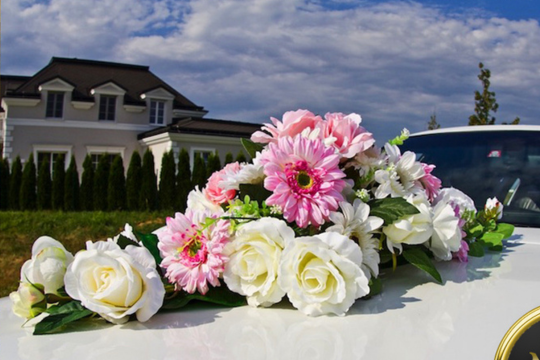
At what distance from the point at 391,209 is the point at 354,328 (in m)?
0.54

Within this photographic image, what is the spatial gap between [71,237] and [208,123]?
1781 cm

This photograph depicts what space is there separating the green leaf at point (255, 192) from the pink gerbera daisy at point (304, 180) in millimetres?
74

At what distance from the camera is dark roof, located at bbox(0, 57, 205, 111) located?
29244 mm

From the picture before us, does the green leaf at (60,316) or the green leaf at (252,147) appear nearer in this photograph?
the green leaf at (60,316)

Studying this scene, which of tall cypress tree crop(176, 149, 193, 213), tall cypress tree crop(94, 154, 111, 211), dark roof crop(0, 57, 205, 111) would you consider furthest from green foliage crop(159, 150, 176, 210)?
dark roof crop(0, 57, 205, 111)

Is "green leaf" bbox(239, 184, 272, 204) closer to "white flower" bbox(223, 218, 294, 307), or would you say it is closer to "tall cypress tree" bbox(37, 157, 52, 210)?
"white flower" bbox(223, 218, 294, 307)

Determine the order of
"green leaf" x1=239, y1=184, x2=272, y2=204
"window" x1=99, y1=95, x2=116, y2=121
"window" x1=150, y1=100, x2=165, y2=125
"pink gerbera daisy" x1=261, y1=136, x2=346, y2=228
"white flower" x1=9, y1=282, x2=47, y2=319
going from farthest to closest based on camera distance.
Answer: "window" x1=150, y1=100, x2=165, y2=125, "window" x1=99, y1=95, x2=116, y2=121, "green leaf" x1=239, y1=184, x2=272, y2=204, "pink gerbera daisy" x1=261, y1=136, x2=346, y2=228, "white flower" x1=9, y1=282, x2=47, y2=319

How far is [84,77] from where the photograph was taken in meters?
30.8

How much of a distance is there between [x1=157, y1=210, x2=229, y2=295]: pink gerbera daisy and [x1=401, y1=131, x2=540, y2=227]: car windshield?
201cm

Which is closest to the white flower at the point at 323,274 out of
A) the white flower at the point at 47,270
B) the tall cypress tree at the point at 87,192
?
the white flower at the point at 47,270

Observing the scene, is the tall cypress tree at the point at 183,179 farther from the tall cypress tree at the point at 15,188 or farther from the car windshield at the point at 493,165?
the car windshield at the point at 493,165

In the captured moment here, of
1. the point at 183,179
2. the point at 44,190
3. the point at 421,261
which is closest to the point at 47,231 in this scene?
Answer: the point at 183,179

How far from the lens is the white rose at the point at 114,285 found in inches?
56.9

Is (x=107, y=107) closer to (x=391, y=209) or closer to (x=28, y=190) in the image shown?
(x=28, y=190)
